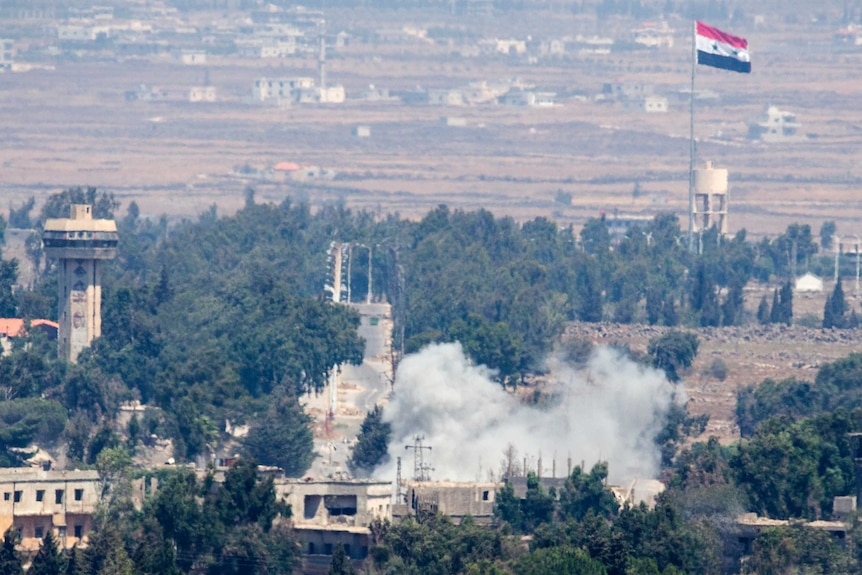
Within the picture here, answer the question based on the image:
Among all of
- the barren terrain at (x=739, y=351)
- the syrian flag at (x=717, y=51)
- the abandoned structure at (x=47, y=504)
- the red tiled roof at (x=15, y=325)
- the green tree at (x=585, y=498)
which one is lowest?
the abandoned structure at (x=47, y=504)

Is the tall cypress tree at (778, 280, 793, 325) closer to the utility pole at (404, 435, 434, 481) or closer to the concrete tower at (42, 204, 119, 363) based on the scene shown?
the concrete tower at (42, 204, 119, 363)

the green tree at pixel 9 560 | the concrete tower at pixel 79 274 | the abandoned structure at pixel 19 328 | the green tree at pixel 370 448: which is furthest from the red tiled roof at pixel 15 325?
the green tree at pixel 9 560

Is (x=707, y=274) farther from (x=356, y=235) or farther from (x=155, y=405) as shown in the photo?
(x=155, y=405)

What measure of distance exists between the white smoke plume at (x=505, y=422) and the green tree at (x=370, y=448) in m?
0.38

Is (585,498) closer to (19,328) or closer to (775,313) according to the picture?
(19,328)

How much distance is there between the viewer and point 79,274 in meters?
133

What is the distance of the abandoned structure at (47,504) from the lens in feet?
299

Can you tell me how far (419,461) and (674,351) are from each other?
119ft

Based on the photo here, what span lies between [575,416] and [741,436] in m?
8.22

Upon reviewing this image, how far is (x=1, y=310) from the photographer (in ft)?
471

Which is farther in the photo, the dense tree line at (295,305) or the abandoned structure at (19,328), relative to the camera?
the abandoned structure at (19,328)

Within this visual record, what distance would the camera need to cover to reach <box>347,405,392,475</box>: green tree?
10431cm

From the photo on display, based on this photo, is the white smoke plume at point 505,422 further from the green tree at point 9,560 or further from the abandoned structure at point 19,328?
the green tree at point 9,560

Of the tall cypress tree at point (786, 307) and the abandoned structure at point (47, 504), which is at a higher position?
the tall cypress tree at point (786, 307)
